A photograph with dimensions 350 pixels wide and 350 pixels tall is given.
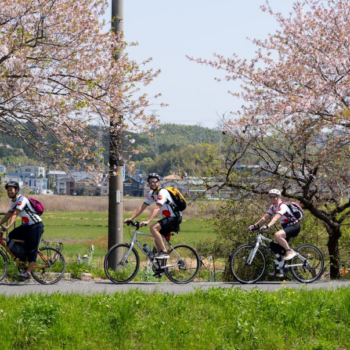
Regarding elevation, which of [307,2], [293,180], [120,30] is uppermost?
[307,2]

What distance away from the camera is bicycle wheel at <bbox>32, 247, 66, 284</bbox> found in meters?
11.6

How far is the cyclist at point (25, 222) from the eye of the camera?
35.8ft

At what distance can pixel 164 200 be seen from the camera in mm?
11156

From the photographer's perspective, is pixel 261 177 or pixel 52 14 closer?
pixel 52 14

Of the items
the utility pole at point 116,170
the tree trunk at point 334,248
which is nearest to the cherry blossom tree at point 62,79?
the utility pole at point 116,170

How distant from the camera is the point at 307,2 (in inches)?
685

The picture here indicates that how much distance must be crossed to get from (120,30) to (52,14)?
170cm

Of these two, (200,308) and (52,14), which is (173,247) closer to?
(200,308)

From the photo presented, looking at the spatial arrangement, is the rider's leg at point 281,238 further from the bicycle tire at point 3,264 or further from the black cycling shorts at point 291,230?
the bicycle tire at point 3,264

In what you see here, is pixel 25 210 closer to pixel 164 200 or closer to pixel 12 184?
pixel 12 184

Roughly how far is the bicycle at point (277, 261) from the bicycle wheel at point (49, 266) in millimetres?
3216

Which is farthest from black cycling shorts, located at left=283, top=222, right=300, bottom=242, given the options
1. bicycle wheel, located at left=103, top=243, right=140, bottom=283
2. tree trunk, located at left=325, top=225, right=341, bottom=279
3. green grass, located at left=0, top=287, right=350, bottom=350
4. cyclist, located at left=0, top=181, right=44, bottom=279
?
tree trunk, located at left=325, top=225, right=341, bottom=279

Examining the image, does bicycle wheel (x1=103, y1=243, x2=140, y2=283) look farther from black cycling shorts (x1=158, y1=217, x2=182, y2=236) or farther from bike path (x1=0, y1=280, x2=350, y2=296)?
black cycling shorts (x1=158, y1=217, x2=182, y2=236)

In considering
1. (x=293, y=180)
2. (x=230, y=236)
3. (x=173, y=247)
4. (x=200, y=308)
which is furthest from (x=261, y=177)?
(x=200, y=308)
